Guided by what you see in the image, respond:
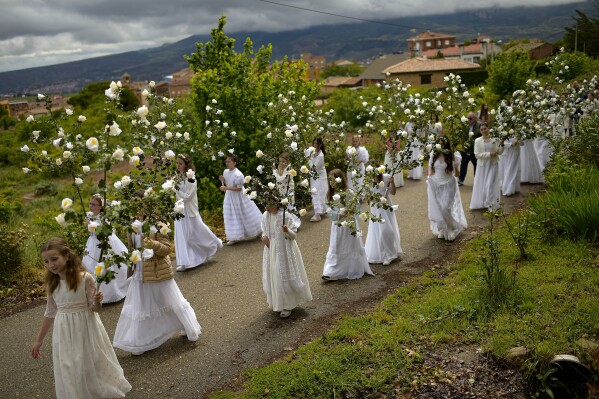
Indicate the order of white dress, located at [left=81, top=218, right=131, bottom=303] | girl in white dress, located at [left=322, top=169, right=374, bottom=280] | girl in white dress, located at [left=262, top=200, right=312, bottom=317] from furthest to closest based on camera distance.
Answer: girl in white dress, located at [left=322, top=169, right=374, bottom=280]
white dress, located at [left=81, top=218, right=131, bottom=303]
girl in white dress, located at [left=262, top=200, right=312, bottom=317]

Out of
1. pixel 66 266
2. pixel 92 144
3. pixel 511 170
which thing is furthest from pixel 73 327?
pixel 511 170

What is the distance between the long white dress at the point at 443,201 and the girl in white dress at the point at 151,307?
5.59m

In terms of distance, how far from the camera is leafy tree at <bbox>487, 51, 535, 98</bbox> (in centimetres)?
2948

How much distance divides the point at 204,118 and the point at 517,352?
9.91 metres

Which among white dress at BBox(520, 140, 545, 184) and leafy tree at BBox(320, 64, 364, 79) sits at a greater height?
leafy tree at BBox(320, 64, 364, 79)

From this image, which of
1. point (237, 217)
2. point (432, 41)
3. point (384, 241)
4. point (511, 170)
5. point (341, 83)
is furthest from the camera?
point (432, 41)

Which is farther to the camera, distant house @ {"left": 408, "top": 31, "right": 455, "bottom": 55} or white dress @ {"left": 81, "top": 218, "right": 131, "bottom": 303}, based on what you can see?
distant house @ {"left": 408, "top": 31, "right": 455, "bottom": 55}

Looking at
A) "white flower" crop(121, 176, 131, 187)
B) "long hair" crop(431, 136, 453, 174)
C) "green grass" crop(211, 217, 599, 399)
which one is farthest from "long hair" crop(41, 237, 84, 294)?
"long hair" crop(431, 136, 453, 174)

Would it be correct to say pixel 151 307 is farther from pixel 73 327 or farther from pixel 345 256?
pixel 345 256

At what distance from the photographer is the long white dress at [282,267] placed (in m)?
7.12

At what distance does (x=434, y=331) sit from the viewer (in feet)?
20.5

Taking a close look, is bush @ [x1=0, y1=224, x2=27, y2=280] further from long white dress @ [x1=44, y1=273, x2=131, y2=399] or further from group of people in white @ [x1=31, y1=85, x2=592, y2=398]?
long white dress @ [x1=44, y1=273, x2=131, y2=399]

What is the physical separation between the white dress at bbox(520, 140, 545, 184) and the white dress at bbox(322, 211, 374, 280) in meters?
7.62

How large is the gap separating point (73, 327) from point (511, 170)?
11191 millimetres
